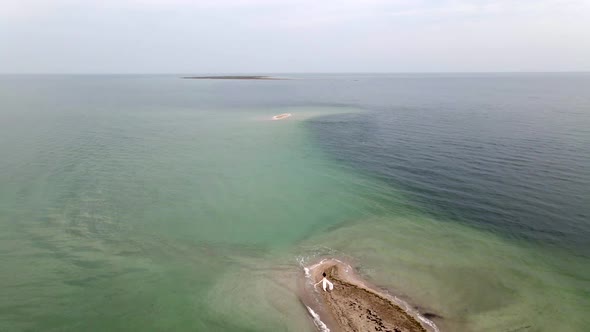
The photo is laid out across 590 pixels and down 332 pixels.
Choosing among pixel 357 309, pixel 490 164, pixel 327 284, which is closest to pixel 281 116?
pixel 490 164

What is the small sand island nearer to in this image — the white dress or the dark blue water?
the dark blue water

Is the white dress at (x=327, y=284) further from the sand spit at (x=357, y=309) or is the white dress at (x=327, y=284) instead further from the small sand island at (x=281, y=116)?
the small sand island at (x=281, y=116)

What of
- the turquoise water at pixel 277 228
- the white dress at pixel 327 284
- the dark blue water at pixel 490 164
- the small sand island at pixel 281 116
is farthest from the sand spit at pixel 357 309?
the small sand island at pixel 281 116

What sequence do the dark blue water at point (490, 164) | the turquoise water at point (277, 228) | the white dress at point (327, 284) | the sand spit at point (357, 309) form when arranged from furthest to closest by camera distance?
the dark blue water at point (490, 164) → the white dress at point (327, 284) → the turquoise water at point (277, 228) → the sand spit at point (357, 309)

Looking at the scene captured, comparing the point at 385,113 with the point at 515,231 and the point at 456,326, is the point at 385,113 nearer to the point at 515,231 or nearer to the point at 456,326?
the point at 515,231

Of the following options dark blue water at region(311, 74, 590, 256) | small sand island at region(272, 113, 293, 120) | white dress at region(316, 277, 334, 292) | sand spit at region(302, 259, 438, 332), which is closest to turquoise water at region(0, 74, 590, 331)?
dark blue water at region(311, 74, 590, 256)
